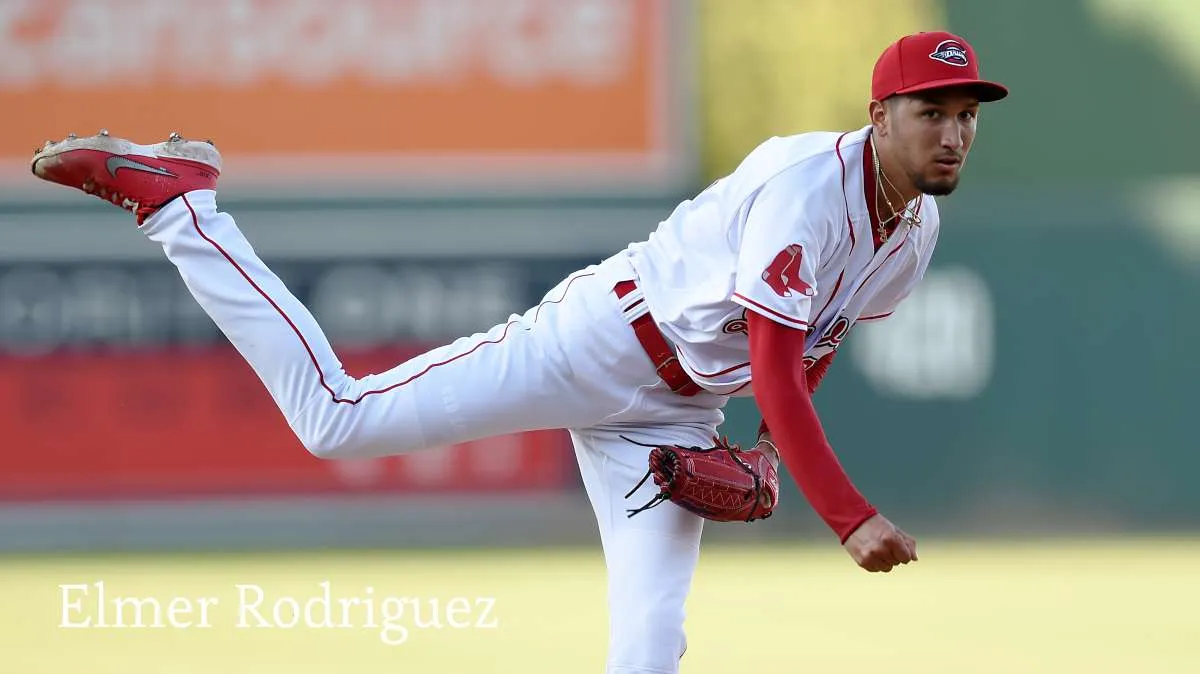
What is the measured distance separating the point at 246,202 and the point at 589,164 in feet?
6.55

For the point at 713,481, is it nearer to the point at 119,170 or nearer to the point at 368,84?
the point at 119,170

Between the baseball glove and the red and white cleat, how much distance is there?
1280 millimetres

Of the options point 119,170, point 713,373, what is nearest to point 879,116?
point 713,373

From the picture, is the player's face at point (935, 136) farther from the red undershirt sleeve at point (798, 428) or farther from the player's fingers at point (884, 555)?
the player's fingers at point (884, 555)

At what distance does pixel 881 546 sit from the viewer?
3.07m

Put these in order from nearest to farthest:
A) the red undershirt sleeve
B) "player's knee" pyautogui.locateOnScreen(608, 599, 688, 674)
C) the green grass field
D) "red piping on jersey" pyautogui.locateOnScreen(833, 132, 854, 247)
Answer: the red undershirt sleeve, "red piping on jersey" pyautogui.locateOnScreen(833, 132, 854, 247), "player's knee" pyautogui.locateOnScreen(608, 599, 688, 674), the green grass field

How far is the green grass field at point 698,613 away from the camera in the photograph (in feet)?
17.4

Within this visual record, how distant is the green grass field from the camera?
209 inches

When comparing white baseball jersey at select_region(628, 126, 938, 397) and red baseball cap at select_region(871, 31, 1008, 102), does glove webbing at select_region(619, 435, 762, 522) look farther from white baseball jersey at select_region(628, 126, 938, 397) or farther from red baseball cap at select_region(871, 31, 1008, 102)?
red baseball cap at select_region(871, 31, 1008, 102)

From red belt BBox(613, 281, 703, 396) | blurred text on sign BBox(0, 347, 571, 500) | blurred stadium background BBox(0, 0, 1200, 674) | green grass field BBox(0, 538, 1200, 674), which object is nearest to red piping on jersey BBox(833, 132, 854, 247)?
red belt BBox(613, 281, 703, 396)

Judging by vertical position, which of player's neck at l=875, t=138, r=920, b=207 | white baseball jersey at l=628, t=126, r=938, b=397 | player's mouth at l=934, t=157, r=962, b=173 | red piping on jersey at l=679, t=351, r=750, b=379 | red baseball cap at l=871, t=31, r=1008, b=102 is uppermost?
red baseball cap at l=871, t=31, r=1008, b=102

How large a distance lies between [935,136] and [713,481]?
92 cm

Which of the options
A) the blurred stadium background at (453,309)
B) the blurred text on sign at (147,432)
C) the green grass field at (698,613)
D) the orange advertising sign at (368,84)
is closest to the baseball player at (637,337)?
the green grass field at (698,613)

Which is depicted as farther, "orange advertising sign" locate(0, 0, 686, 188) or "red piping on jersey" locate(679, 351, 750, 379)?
"orange advertising sign" locate(0, 0, 686, 188)
